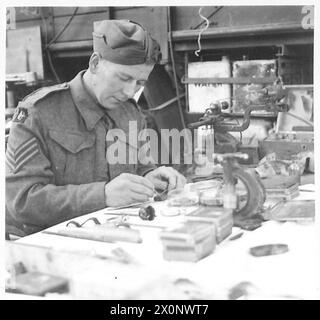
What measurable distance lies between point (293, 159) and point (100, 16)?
1056 mm

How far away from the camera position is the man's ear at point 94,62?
5.74 ft

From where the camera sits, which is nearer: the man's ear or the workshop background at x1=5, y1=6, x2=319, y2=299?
the workshop background at x1=5, y1=6, x2=319, y2=299

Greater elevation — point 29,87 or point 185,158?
point 29,87

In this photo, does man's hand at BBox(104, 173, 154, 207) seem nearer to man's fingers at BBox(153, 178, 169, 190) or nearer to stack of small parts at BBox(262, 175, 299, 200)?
man's fingers at BBox(153, 178, 169, 190)

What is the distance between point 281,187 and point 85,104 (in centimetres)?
77

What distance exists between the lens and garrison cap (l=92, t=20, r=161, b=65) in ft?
5.49

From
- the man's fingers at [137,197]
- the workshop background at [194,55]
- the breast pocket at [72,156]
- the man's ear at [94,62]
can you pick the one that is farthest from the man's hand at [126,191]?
the man's ear at [94,62]

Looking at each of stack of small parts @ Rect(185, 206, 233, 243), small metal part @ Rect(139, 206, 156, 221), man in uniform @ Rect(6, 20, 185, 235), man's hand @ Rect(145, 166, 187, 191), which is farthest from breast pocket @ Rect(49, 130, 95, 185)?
stack of small parts @ Rect(185, 206, 233, 243)

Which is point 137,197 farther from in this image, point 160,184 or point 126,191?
point 160,184

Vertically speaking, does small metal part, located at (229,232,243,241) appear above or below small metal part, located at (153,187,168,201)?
below

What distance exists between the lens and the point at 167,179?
177 centimetres

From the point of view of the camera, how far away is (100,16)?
215 cm

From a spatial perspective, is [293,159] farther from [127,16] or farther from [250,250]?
[127,16]
